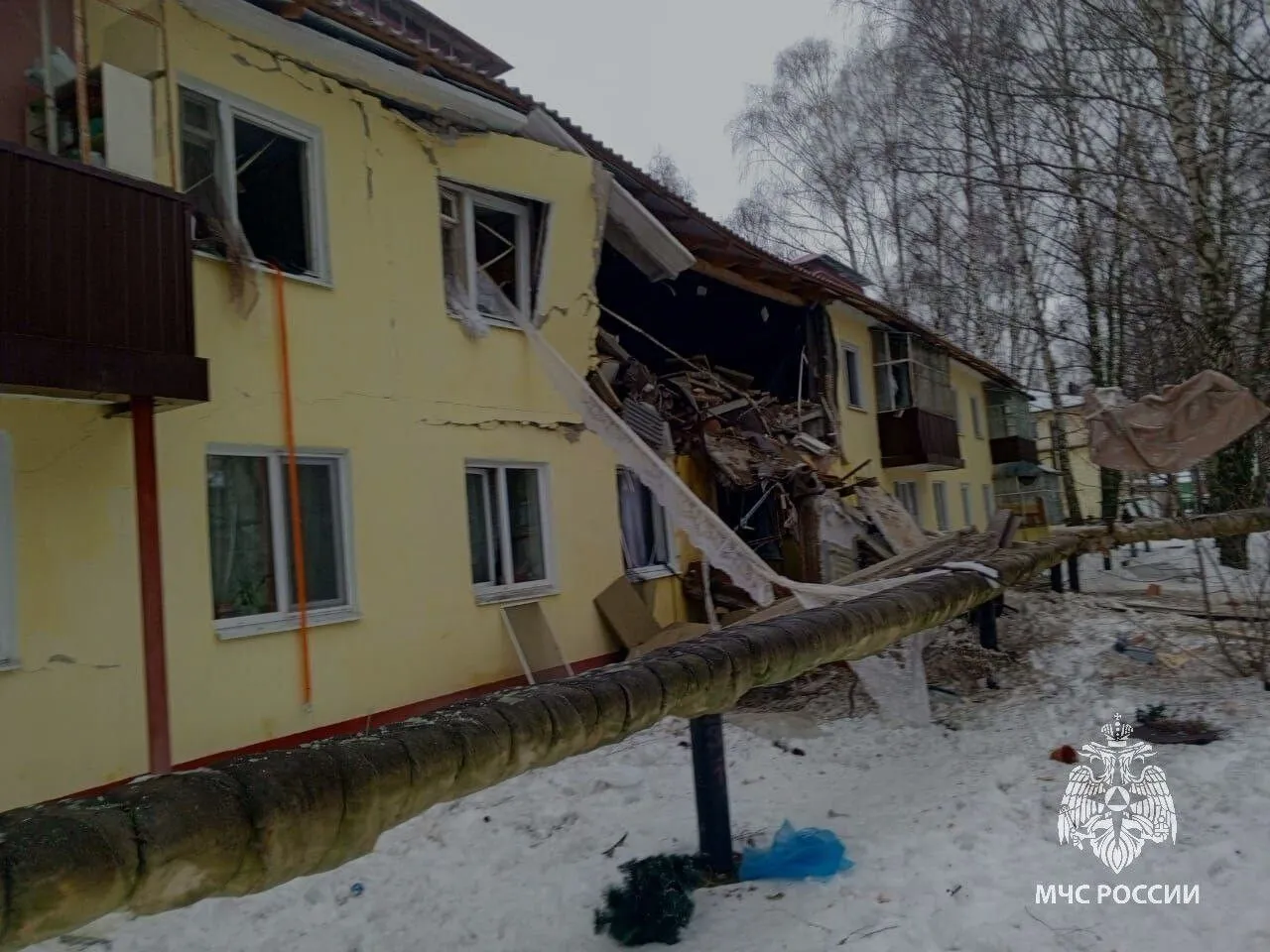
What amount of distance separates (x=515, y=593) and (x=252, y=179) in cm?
433

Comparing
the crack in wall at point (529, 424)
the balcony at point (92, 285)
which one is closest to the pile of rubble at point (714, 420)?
the crack in wall at point (529, 424)

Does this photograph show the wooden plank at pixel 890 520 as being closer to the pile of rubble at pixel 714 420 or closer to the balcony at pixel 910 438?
the pile of rubble at pixel 714 420

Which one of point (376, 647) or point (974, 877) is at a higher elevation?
point (376, 647)

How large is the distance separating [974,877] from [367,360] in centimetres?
588

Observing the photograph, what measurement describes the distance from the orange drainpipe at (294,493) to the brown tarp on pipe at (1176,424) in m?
7.93

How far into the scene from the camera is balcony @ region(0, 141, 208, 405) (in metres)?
4.69

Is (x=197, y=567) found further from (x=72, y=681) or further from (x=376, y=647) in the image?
(x=376, y=647)

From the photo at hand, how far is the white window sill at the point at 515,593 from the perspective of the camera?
27.4 ft

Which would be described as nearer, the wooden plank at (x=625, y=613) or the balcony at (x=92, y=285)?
the balcony at (x=92, y=285)

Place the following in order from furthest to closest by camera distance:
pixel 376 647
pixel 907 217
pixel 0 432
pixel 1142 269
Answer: pixel 907 217
pixel 1142 269
pixel 376 647
pixel 0 432

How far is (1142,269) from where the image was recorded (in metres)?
14.8

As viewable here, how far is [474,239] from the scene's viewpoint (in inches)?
363

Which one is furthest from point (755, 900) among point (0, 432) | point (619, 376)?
point (619, 376)

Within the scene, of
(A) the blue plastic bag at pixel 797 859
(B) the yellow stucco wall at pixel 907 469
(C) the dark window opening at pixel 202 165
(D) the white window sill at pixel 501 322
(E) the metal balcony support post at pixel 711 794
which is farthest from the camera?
(B) the yellow stucco wall at pixel 907 469
